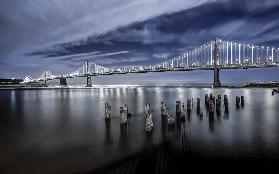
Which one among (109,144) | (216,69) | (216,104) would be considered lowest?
(109,144)

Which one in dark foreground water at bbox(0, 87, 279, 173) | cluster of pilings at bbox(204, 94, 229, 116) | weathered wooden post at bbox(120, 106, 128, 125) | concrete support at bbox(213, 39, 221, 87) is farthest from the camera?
concrete support at bbox(213, 39, 221, 87)

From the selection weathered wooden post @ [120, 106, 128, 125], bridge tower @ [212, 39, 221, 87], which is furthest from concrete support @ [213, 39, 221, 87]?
weathered wooden post @ [120, 106, 128, 125]

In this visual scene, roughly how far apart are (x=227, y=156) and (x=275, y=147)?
8.85 feet

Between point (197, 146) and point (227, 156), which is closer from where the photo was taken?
point (227, 156)

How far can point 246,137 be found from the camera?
1370 centimetres

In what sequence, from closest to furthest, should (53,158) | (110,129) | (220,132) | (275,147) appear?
1. (53,158)
2. (275,147)
3. (220,132)
4. (110,129)

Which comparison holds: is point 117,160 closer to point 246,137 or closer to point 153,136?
point 153,136

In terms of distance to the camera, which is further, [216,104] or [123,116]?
[216,104]

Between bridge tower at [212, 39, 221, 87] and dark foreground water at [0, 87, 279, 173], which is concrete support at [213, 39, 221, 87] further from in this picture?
dark foreground water at [0, 87, 279, 173]

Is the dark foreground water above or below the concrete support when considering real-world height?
below

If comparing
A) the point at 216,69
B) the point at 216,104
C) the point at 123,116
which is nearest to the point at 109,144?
the point at 123,116

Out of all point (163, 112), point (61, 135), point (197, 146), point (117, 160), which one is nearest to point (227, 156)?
point (197, 146)

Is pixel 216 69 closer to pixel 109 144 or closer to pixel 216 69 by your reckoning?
pixel 216 69

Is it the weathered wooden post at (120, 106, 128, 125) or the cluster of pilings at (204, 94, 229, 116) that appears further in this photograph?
the cluster of pilings at (204, 94, 229, 116)
